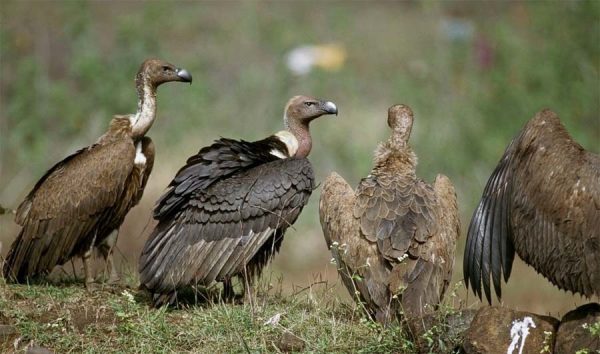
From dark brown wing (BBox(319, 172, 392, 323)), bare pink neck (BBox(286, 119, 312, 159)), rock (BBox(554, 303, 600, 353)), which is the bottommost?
rock (BBox(554, 303, 600, 353))

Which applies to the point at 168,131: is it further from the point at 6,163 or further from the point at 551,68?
the point at 551,68

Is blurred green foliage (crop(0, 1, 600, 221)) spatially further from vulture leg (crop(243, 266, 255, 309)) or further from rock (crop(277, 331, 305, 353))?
rock (crop(277, 331, 305, 353))

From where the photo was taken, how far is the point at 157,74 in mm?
8844

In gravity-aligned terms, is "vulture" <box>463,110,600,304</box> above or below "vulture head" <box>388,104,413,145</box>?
below

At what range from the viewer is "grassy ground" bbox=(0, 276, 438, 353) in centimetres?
661

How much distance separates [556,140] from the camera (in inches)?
248

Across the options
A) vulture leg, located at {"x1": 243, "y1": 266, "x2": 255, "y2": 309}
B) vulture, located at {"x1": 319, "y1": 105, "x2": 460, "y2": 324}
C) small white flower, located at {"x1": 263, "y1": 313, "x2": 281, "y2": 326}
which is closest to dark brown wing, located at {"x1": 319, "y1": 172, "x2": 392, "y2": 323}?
vulture, located at {"x1": 319, "y1": 105, "x2": 460, "y2": 324}

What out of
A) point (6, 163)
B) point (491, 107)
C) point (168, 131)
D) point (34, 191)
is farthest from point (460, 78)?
point (34, 191)

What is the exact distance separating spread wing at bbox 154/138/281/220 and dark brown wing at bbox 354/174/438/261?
102cm

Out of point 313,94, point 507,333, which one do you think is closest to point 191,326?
point 507,333

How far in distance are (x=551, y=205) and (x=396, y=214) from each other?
1255mm

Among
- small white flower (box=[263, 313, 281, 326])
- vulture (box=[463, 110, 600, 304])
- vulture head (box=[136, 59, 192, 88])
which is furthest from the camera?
vulture head (box=[136, 59, 192, 88])

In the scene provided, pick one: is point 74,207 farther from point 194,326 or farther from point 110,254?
point 194,326

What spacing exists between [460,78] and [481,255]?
43.2ft
